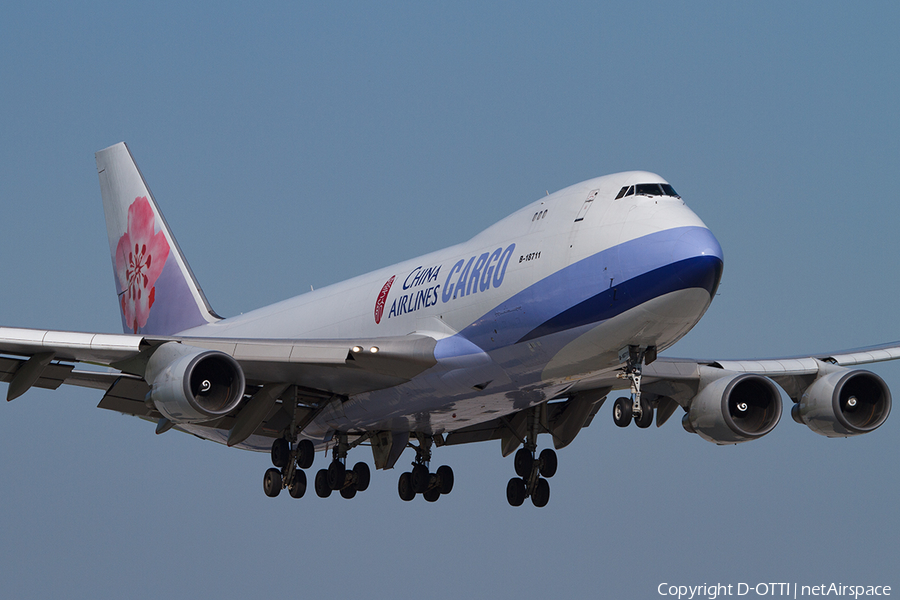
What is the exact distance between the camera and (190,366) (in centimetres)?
2284

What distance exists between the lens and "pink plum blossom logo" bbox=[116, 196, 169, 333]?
38.5m

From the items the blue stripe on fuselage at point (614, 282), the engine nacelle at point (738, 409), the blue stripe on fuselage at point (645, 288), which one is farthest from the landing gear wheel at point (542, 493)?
the blue stripe on fuselage at point (645, 288)

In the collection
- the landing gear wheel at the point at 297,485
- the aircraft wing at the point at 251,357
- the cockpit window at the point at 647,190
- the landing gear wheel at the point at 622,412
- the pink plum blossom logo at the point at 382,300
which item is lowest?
the landing gear wheel at the point at 297,485

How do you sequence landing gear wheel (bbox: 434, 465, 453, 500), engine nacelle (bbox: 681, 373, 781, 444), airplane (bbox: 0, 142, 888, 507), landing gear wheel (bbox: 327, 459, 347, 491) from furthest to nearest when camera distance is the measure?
landing gear wheel (bbox: 434, 465, 453, 500)
landing gear wheel (bbox: 327, 459, 347, 491)
engine nacelle (bbox: 681, 373, 781, 444)
airplane (bbox: 0, 142, 888, 507)

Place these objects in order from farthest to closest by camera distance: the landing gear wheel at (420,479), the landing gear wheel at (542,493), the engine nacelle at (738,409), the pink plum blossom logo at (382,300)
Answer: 1. the landing gear wheel at (420,479)
2. the landing gear wheel at (542,493)
3. the engine nacelle at (738,409)
4. the pink plum blossom logo at (382,300)

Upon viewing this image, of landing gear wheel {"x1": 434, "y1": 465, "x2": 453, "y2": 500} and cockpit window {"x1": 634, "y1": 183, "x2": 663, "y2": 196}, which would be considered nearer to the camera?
cockpit window {"x1": 634, "y1": 183, "x2": 663, "y2": 196}

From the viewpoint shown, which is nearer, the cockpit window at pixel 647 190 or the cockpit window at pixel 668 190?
the cockpit window at pixel 647 190

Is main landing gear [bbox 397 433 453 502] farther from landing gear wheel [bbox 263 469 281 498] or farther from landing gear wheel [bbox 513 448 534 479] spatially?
landing gear wheel [bbox 263 469 281 498]

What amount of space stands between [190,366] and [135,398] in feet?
19.7

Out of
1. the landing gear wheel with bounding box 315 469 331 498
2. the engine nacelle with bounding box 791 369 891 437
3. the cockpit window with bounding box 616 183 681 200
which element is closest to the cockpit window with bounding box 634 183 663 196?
the cockpit window with bounding box 616 183 681 200

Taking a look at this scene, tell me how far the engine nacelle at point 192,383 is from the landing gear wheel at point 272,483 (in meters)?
5.56

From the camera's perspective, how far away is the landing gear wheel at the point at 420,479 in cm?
3097

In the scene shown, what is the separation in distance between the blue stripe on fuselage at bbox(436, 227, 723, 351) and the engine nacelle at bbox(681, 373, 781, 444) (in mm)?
7883

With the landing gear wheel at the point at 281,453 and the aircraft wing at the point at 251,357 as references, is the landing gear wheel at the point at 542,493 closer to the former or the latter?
the aircraft wing at the point at 251,357
